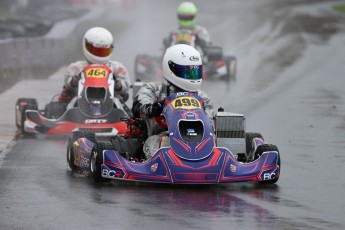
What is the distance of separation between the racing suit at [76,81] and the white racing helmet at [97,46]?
16cm

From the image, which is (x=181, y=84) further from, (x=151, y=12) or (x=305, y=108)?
(x=151, y=12)

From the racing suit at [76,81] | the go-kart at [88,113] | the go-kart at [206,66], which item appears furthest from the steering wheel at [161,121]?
the go-kart at [206,66]

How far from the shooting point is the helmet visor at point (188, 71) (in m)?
11.9

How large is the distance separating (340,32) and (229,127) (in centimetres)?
2661

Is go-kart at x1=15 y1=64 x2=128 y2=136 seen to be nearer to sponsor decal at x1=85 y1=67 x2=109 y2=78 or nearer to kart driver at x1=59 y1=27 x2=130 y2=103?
sponsor decal at x1=85 y1=67 x2=109 y2=78

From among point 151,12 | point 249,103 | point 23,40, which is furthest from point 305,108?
point 151,12

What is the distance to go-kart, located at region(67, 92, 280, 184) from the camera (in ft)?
36.1

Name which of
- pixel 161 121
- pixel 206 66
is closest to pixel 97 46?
pixel 161 121

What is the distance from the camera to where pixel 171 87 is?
39.7 ft

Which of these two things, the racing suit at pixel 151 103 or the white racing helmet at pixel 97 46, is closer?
the racing suit at pixel 151 103

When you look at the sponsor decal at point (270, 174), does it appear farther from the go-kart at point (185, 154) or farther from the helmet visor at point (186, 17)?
→ the helmet visor at point (186, 17)

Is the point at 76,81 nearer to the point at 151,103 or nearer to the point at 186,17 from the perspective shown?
the point at 151,103

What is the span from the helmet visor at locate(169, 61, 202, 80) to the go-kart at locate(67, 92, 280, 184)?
0.29 metres

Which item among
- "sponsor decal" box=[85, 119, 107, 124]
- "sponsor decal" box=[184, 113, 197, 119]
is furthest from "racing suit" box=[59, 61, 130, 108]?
"sponsor decal" box=[184, 113, 197, 119]
